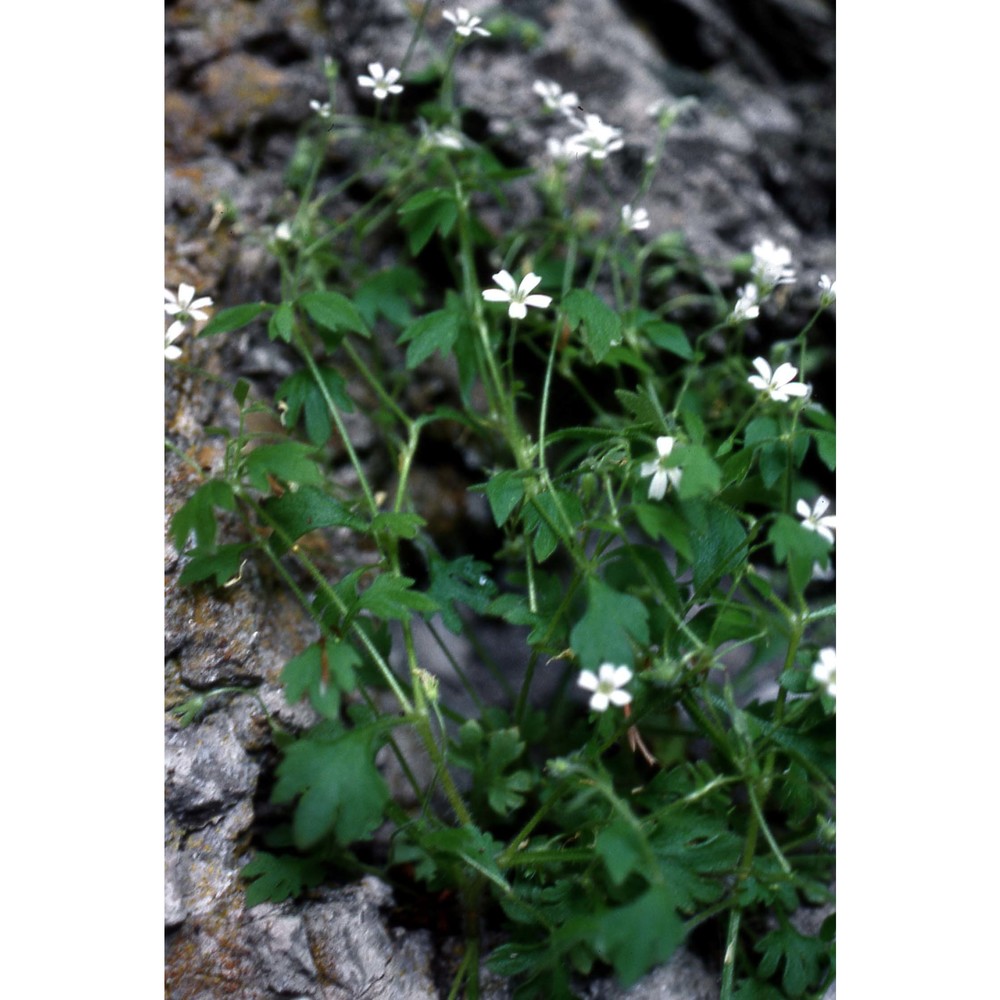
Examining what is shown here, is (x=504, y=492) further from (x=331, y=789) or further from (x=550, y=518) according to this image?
(x=331, y=789)

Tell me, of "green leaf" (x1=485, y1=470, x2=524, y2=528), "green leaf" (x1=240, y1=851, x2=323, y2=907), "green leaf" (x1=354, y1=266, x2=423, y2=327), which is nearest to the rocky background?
"green leaf" (x1=240, y1=851, x2=323, y2=907)

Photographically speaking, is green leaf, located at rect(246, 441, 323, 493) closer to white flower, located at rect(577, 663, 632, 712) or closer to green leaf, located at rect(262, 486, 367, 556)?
green leaf, located at rect(262, 486, 367, 556)

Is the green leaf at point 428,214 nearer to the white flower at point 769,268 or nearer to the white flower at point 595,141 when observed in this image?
the white flower at point 595,141

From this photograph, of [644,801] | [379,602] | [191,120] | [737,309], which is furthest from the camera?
[191,120]

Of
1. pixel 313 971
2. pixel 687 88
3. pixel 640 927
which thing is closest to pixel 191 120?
pixel 687 88

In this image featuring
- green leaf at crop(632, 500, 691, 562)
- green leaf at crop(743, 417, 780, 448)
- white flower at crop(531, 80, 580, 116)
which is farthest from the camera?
white flower at crop(531, 80, 580, 116)

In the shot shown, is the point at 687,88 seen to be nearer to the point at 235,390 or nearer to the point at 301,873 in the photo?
the point at 235,390
